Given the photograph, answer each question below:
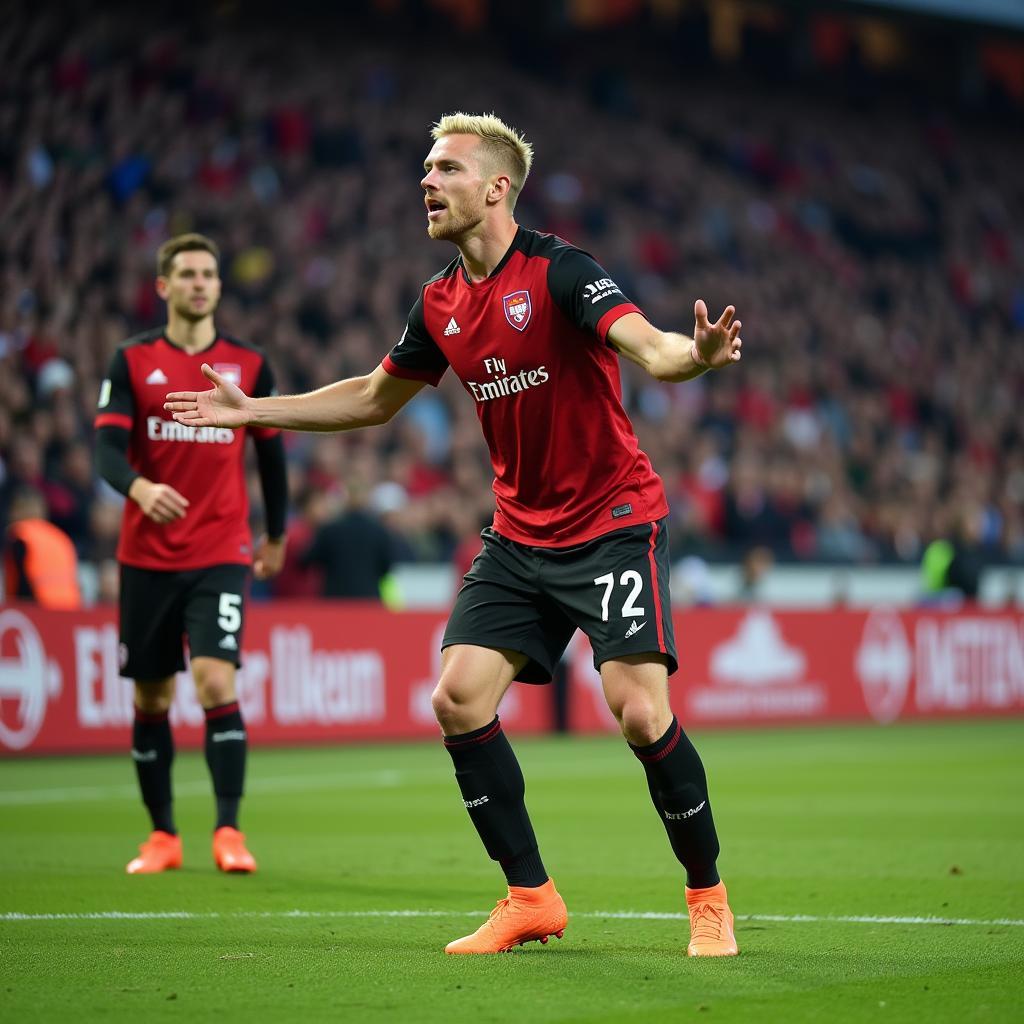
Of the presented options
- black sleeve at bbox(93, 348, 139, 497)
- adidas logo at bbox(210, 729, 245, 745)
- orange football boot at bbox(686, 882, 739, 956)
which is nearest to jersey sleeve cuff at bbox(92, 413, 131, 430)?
black sleeve at bbox(93, 348, 139, 497)

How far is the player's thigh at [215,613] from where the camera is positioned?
323 inches

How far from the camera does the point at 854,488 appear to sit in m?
26.4

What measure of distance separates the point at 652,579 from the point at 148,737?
3.54 m

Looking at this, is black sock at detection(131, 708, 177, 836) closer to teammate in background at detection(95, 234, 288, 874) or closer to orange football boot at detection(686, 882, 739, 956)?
teammate in background at detection(95, 234, 288, 874)

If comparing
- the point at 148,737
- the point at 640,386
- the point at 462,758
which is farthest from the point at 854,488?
the point at 462,758

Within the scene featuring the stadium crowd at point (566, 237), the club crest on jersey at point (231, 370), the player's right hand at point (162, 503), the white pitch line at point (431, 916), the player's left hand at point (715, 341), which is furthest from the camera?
the stadium crowd at point (566, 237)

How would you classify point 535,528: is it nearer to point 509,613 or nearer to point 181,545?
point 509,613

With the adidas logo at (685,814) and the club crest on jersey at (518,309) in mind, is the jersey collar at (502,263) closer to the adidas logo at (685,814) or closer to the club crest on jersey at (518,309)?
the club crest on jersey at (518,309)

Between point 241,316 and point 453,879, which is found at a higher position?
point 241,316

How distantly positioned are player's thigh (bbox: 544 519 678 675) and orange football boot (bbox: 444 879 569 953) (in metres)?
0.78

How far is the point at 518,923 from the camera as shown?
5914mm

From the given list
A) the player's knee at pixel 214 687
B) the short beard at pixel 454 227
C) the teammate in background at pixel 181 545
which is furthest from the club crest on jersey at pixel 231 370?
the short beard at pixel 454 227

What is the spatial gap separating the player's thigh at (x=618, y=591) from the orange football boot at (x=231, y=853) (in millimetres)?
2789

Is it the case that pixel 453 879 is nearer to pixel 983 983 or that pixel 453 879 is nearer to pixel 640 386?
pixel 983 983
